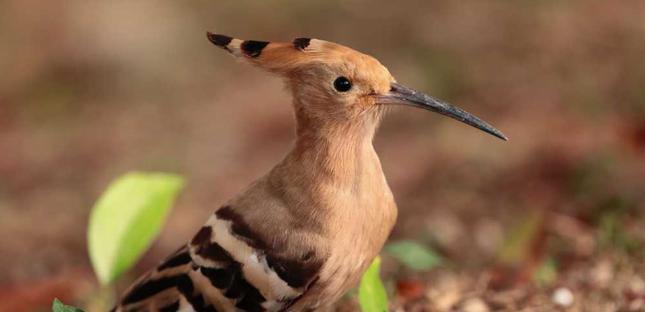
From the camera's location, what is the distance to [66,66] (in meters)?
6.03

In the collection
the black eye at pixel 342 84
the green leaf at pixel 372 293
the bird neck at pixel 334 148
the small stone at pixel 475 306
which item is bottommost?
the green leaf at pixel 372 293

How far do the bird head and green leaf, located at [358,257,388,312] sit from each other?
39cm

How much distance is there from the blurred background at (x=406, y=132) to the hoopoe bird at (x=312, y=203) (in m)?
0.61

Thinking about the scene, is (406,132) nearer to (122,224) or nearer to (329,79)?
(122,224)

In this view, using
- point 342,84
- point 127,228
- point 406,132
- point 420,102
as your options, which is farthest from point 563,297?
point 406,132

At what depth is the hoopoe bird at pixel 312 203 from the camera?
7.30ft

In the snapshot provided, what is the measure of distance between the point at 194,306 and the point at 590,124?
8.83ft

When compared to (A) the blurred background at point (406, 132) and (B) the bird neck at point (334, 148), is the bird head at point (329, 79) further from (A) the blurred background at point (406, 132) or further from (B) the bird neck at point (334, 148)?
(A) the blurred background at point (406, 132)

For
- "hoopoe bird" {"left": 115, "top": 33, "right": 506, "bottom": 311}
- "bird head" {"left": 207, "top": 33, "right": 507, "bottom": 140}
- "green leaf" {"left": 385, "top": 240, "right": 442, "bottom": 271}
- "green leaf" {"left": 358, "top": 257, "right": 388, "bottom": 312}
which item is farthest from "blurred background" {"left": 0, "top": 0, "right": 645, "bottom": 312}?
"bird head" {"left": 207, "top": 33, "right": 507, "bottom": 140}

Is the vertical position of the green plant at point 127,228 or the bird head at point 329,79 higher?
the bird head at point 329,79

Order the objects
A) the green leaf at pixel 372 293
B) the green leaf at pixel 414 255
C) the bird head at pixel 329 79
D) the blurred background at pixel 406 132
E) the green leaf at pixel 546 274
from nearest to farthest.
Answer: the bird head at pixel 329 79 → the green leaf at pixel 372 293 → the green leaf at pixel 414 255 → the green leaf at pixel 546 274 → the blurred background at pixel 406 132

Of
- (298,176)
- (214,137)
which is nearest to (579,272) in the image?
(298,176)

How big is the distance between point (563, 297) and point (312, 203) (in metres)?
0.87

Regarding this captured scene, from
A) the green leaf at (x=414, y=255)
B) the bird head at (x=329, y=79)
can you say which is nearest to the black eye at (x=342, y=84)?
the bird head at (x=329, y=79)
